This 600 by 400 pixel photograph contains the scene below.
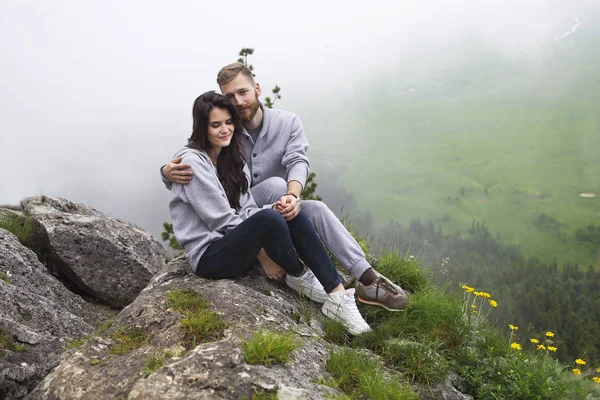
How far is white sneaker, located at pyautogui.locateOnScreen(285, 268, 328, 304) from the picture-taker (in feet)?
Answer: 19.7

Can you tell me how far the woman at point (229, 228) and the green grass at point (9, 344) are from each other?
5.93 feet

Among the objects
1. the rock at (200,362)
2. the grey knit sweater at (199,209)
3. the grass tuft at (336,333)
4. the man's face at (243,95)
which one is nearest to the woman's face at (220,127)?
the grey knit sweater at (199,209)

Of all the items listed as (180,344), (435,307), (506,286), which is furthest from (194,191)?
(506,286)

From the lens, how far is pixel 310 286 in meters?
6.03

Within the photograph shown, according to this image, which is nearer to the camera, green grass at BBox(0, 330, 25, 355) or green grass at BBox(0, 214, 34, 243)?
green grass at BBox(0, 330, 25, 355)

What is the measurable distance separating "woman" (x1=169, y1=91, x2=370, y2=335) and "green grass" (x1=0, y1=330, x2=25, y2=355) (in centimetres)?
181

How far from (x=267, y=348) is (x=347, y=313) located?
5.57 feet

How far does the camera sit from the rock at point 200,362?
3816 millimetres

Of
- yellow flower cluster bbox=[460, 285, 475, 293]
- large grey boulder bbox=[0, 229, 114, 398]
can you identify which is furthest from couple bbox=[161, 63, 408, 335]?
large grey boulder bbox=[0, 229, 114, 398]

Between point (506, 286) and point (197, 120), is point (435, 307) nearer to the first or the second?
point (197, 120)

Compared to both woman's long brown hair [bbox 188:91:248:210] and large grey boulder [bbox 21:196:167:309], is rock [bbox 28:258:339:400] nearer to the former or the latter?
woman's long brown hair [bbox 188:91:248:210]

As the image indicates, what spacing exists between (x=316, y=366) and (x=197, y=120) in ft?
9.86

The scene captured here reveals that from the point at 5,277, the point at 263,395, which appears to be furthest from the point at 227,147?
the point at 263,395

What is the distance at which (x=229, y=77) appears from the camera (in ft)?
20.7
